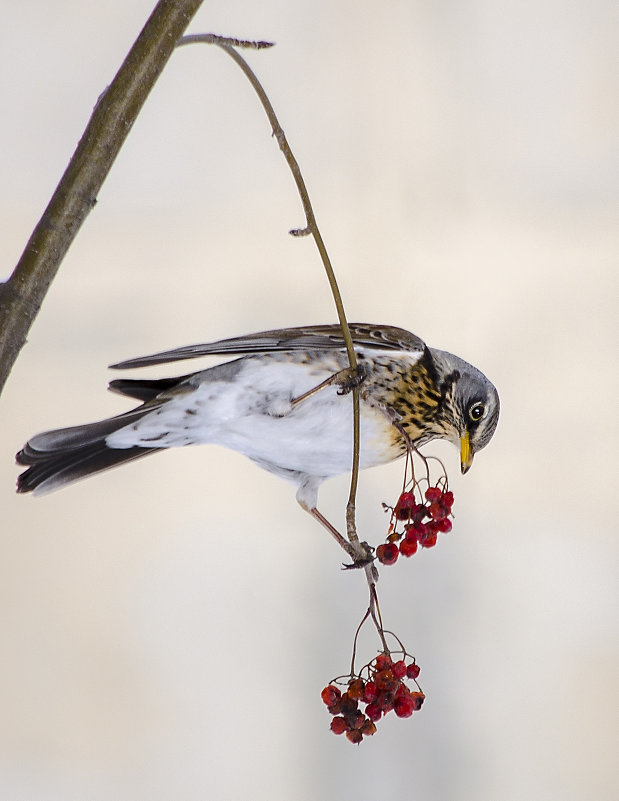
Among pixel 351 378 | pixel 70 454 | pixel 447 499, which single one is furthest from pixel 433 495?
pixel 70 454

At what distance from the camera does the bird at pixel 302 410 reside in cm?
81

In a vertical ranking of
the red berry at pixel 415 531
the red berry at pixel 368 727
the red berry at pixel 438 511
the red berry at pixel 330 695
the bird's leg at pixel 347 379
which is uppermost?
the bird's leg at pixel 347 379

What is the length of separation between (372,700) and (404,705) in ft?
0.08

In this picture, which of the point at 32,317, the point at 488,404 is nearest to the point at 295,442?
the point at 488,404

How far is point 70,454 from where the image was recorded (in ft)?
2.61

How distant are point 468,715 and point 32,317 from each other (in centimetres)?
108

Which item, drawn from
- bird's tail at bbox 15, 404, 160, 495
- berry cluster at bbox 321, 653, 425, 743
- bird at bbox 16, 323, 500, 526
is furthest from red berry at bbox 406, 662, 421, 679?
bird's tail at bbox 15, 404, 160, 495

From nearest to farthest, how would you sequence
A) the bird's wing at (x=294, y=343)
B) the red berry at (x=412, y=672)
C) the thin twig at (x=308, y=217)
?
1. the thin twig at (x=308, y=217)
2. the red berry at (x=412, y=672)
3. the bird's wing at (x=294, y=343)

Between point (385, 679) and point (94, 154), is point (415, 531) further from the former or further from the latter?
point (94, 154)

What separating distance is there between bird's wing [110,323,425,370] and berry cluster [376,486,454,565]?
8.1 inches

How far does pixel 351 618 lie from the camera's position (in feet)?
4.69

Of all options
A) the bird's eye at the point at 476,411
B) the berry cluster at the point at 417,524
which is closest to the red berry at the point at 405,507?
the berry cluster at the point at 417,524

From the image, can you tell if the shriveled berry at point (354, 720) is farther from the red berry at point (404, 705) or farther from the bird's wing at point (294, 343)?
the bird's wing at point (294, 343)

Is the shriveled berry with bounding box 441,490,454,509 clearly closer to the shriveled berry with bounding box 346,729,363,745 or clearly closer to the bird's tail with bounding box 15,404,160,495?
the shriveled berry with bounding box 346,729,363,745
